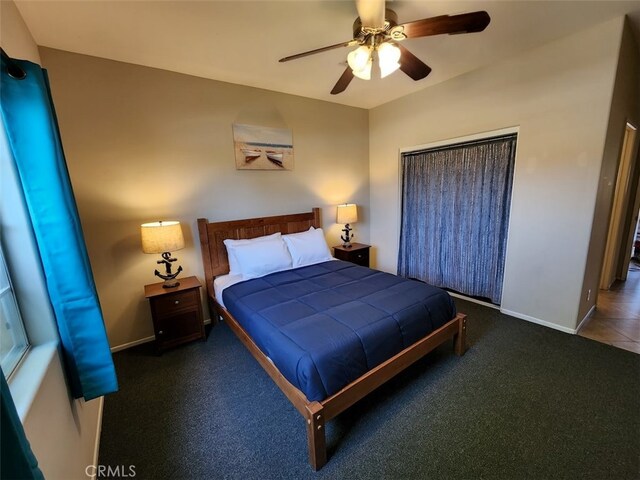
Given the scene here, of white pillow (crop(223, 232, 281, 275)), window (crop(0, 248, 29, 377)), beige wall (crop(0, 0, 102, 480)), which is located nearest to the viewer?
beige wall (crop(0, 0, 102, 480))

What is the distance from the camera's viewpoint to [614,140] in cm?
241

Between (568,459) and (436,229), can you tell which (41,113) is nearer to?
(568,459)

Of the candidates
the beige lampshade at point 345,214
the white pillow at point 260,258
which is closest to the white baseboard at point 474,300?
the beige lampshade at point 345,214

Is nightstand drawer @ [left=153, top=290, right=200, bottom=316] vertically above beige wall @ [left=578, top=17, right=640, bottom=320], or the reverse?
beige wall @ [left=578, top=17, right=640, bottom=320]

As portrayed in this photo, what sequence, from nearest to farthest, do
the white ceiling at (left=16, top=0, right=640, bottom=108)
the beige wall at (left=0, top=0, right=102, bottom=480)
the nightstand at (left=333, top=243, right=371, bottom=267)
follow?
the beige wall at (left=0, top=0, right=102, bottom=480), the white ceiling at (left=16, top=0, right=640, bottom=108), the nightstand at (left=333, top=243, right=371, bottom=267)

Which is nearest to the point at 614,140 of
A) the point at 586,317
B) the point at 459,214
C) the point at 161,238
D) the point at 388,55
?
the point at 459,214

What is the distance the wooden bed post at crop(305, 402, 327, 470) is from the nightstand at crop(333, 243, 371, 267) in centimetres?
244

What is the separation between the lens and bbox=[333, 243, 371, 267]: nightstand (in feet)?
12.4

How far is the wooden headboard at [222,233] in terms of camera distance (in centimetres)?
296

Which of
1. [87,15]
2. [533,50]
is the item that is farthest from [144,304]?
[533,50]

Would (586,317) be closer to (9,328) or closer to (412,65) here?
(412,65)

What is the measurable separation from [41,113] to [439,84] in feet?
11.8

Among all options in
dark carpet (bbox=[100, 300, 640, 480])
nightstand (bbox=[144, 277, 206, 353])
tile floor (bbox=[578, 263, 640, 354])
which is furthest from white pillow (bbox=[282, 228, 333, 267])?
tile floor (bbox=[578, 263, 640, 354])

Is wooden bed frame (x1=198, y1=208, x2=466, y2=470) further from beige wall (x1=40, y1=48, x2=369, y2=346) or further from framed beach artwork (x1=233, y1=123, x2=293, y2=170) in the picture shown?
framed beach artwork (x1=233, y1=123, x2=293, y2=170)
